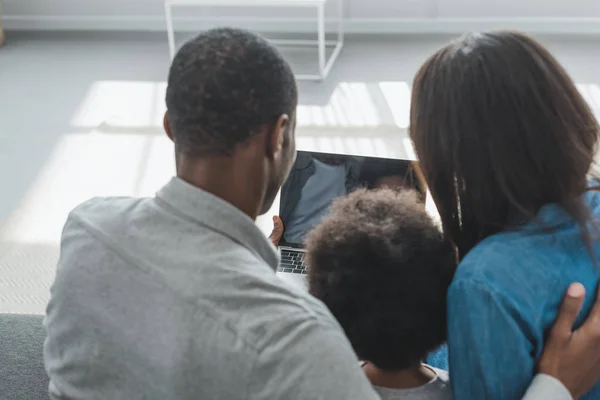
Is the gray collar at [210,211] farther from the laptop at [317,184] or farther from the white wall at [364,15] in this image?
the white wall at [364,15]

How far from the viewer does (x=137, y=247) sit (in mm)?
816

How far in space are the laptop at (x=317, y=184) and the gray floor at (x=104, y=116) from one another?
860mm

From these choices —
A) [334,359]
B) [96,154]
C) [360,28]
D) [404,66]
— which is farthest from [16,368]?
[360,28]

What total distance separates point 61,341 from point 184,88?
0.35 metres

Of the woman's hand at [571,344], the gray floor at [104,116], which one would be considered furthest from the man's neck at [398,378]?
the gray floor at [104,116]

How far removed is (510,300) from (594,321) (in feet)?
0.54

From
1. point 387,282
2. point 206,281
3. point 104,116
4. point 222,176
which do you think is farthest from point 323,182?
point 104,116

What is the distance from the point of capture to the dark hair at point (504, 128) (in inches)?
36.6

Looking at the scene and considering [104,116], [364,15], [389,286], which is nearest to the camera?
[389,286]

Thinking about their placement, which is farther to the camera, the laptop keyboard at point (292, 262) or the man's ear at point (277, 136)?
the laptop keyboard at point (292, 262)

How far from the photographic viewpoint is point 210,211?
836 mm

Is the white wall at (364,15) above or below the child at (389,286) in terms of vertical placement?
below

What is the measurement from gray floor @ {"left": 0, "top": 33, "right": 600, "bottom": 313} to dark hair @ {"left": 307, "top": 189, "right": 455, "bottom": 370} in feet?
4.18

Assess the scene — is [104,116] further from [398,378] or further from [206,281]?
[206,281]
